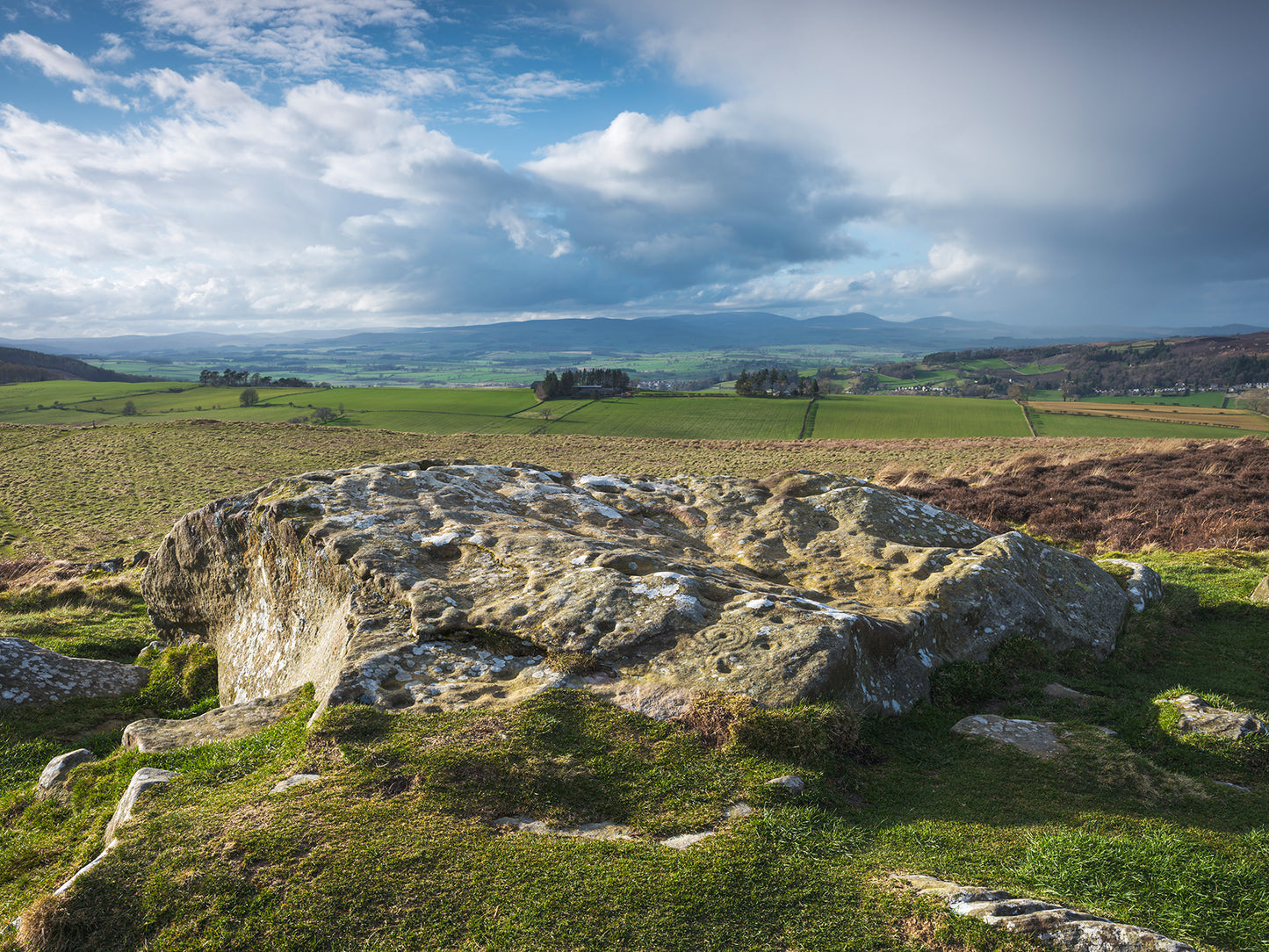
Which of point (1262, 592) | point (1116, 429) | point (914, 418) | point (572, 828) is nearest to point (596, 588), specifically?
point (572, 828)

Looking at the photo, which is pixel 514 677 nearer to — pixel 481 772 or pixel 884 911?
pixel 481 772

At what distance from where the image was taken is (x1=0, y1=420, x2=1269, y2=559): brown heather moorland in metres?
20.8

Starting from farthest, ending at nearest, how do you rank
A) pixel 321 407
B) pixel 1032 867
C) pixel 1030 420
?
1. pixel 321 407
2. pixel 1030 420
3. pixel 1032 867

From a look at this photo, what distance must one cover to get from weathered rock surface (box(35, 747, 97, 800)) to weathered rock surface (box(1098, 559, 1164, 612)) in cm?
1622

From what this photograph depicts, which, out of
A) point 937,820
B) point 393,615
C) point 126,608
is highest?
point 393,615

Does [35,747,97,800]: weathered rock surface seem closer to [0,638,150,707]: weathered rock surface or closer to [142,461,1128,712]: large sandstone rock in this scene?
[142,461,1128,712]: large sandstone rock

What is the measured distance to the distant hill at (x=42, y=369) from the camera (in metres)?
137

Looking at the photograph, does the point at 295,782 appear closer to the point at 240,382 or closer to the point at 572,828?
the point at 572,828

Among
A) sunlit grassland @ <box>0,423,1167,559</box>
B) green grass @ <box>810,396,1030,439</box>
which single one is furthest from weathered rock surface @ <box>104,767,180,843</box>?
green grass @ <box>810,396,1030,439</box>

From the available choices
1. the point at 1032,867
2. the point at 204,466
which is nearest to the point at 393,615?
the point at 1032,867

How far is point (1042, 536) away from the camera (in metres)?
19.5

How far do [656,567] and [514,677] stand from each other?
2640 mm

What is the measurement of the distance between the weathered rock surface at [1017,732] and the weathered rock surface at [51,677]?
12.8 m

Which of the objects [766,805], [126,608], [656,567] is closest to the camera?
[766,805]
